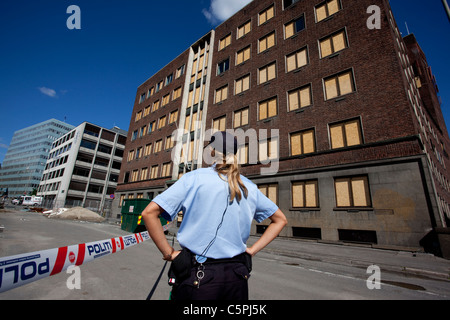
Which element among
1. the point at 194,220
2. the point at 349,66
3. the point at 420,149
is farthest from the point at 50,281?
the point at 349,66

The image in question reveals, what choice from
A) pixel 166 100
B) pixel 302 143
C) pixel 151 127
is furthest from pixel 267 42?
pixel 151 127

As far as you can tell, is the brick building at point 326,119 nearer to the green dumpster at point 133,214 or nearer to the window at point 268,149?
the window at point 268,149

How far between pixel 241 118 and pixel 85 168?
47.8m

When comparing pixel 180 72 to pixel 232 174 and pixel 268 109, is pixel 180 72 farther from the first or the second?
pixel 232 174

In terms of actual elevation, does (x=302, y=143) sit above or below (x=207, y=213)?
above

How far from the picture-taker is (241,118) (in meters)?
18.8

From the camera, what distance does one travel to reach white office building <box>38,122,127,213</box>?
46.5 meters

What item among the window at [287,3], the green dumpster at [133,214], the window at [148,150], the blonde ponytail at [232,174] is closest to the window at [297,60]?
the window at [287,3]

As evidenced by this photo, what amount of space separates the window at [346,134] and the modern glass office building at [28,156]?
127270 millimetres

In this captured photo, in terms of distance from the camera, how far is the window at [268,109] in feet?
54.6

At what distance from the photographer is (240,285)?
1227 millimetres

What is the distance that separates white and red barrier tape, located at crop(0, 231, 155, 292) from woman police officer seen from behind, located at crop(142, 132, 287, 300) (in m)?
0.98

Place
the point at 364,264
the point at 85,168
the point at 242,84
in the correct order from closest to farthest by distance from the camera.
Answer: the point at 364,264, the point at 242,84, the point at 85,168
